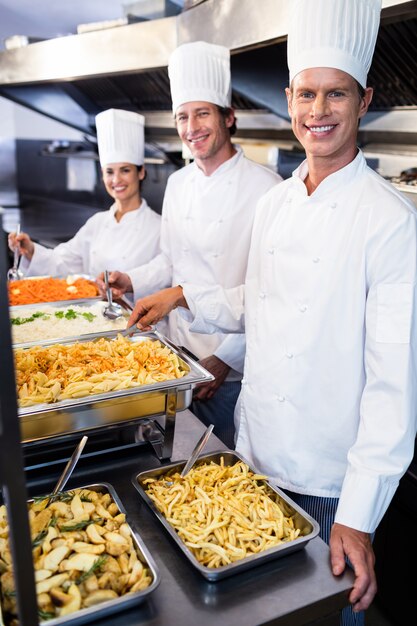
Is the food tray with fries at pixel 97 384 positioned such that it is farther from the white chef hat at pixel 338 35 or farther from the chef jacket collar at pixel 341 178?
the white chef hat at pixel 338 35

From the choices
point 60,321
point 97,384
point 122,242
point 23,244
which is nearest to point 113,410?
point 97,384

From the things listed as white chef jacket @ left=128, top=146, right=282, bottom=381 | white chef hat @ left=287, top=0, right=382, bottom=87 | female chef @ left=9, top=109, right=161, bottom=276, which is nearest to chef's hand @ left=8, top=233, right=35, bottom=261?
female chef @ left=9, top=109, right=161, bottom=276

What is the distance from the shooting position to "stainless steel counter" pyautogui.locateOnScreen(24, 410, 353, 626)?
92 cm

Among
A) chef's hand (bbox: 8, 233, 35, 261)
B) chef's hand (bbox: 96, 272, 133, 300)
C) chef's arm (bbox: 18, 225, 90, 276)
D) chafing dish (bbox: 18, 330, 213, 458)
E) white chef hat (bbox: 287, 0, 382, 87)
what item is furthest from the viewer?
chef's arm (bbox: 18, 225, 90, 276)

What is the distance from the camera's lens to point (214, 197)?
2.43 meters

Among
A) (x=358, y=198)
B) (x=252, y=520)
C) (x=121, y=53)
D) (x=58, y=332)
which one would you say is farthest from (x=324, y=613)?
(x=121, y=53)

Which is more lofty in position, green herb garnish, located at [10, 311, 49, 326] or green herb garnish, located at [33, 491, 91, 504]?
green herb garnish, located at [10, 311, 49, 326]

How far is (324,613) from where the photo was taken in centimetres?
98

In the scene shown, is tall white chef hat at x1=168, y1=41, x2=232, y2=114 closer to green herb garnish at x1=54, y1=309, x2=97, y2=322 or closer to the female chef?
the female chef

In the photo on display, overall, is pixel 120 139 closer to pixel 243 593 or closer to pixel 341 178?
pixel 341 178

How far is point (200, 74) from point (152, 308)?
1.17 meters

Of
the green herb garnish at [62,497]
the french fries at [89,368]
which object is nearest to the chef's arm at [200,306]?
the french fries at [89,368]

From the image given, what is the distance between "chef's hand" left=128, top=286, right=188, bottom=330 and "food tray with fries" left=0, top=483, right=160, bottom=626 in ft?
2.43

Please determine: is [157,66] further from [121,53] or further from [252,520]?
[252,520]
